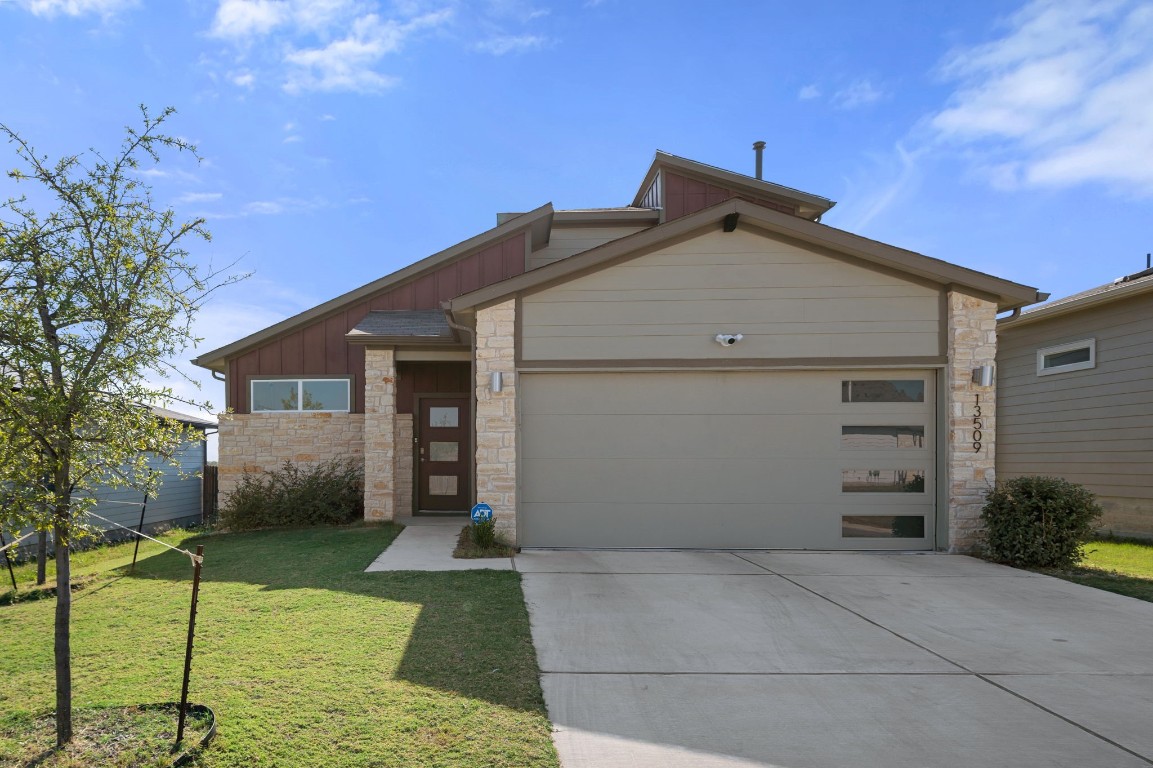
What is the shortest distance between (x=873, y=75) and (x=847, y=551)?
24.1 feet

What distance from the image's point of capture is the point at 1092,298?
1078cm

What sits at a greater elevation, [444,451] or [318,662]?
[444,451]

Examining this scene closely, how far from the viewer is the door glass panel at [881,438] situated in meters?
8.24

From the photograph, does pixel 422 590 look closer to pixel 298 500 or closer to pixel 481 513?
pixel 481 513

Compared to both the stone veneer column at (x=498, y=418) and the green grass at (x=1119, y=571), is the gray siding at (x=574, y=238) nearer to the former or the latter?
the stone veneer column at (x=498, y=418)

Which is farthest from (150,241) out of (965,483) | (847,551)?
(965,483)

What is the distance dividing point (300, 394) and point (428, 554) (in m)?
5.41

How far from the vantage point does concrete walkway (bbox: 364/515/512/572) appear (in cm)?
703

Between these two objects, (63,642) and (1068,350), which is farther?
(1068,350)

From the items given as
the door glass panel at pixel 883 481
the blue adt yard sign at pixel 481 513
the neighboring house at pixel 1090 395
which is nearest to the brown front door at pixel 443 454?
the blue adt yard sign at pixel 481 513

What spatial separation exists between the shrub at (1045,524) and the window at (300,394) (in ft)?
33.1

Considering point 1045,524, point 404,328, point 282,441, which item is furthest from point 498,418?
point 1045,524

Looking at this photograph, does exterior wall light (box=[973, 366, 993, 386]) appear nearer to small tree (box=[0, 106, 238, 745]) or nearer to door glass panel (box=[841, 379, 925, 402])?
door glass panel (box=[841, 379, 925, 402])

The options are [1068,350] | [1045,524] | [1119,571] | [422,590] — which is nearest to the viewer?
[422,590]
